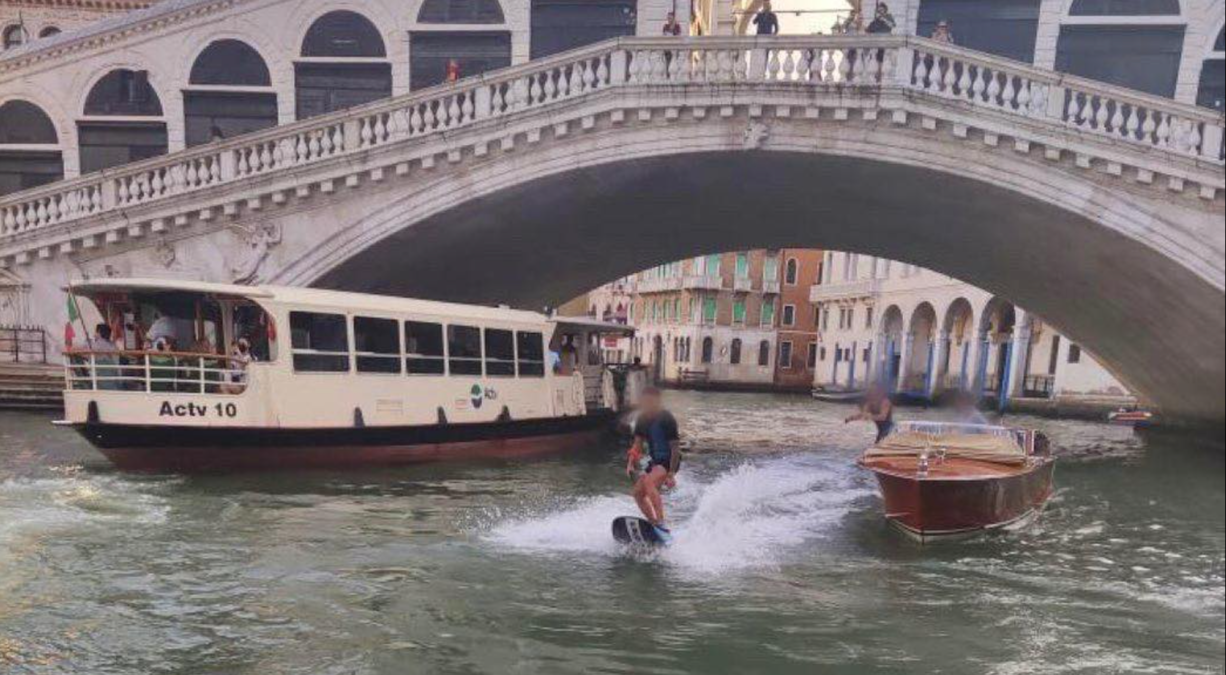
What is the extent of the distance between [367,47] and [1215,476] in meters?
15.1

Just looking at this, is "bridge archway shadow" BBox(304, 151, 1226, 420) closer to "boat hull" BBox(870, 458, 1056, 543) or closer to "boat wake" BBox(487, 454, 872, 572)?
"boat hull" BBox(870, 458, 1056, 543)

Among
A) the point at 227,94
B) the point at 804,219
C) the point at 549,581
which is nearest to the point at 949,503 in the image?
the point at 549,581

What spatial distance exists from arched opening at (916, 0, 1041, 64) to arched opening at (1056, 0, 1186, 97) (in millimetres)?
513

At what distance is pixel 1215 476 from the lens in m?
8.30

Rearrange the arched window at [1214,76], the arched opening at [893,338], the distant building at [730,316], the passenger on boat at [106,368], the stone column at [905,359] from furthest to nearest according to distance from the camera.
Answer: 1. the distant building at [730,316]
2. the arched opening at [893,338]
3. the stone column at [905,359]
4. the arched window at [1214,76]
5. the passenger on boat at [106,368]

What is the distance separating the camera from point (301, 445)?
10609 millimetres

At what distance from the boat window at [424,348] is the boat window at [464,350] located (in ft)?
0.57

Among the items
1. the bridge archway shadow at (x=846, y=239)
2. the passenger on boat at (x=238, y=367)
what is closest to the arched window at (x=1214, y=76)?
the bridge archway shadow at (x=846, y=239)

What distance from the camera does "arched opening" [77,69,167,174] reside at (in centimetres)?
1584

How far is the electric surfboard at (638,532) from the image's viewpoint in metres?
7.20

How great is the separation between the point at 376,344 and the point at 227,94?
7.88 meters

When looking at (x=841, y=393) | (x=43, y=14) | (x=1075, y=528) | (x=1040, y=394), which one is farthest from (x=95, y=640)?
(x=841, y=393)

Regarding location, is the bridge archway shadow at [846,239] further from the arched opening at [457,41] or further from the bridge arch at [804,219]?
the arched opening at [457,41]

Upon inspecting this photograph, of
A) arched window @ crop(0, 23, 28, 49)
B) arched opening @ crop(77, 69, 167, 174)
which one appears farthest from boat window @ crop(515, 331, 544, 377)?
arched window @ crop(0, 23, 28, 49)
